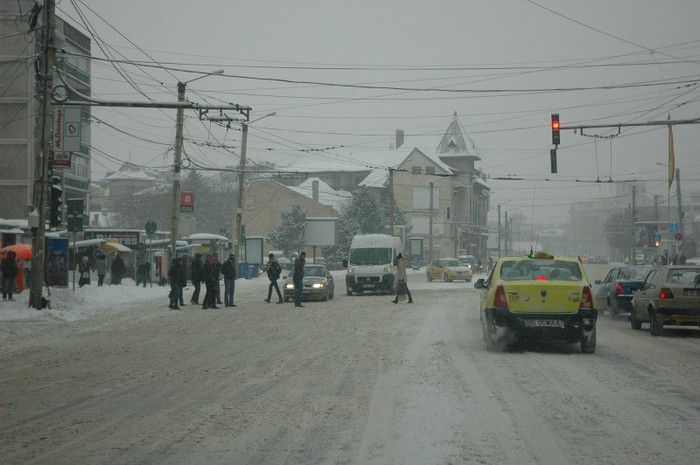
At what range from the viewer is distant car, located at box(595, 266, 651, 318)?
2631cm

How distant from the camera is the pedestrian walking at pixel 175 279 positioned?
2962cm

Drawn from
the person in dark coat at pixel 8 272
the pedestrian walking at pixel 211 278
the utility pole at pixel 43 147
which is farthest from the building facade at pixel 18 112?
the utility pole at pixel 43 147

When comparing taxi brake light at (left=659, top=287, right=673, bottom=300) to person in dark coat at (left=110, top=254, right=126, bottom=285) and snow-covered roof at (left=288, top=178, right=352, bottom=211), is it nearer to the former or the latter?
person in dark coat at (left=110, top=254, right=126, bottom=285)

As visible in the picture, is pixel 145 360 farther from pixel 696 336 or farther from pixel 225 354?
pixel 696 336

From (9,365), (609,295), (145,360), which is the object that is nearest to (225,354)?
(145,360)

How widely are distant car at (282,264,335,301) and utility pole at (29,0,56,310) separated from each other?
11792 millimetres

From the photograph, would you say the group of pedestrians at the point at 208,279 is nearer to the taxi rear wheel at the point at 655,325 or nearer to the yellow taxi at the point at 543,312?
the taxi rear wheel at the point at 655,325

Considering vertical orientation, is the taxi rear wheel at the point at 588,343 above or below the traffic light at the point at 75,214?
below

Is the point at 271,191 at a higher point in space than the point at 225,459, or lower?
higher

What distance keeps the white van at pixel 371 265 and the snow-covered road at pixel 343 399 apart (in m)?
20.0

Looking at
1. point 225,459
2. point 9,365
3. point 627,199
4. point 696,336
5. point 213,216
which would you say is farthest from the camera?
point 627,199

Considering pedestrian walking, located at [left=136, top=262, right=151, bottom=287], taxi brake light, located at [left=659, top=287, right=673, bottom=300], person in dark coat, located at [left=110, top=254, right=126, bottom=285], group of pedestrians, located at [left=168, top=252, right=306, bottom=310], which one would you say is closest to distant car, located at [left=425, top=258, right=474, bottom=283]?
pedestrian walking, located at [left=136, top=262, right=151, bottom=287]

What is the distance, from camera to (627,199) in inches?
6545

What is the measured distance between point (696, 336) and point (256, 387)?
1289 cm
